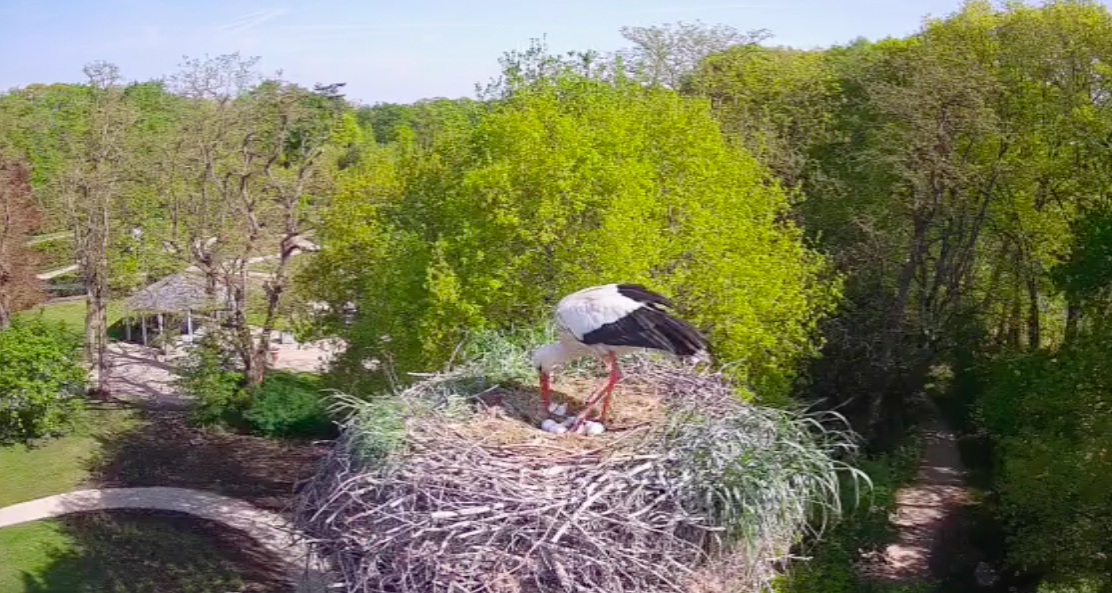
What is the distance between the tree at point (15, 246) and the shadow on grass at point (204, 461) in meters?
5.27

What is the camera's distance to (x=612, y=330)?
8.62 meters

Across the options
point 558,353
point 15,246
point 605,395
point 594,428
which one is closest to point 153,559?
point 558,353

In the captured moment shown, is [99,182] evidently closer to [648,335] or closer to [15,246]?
[15,246]

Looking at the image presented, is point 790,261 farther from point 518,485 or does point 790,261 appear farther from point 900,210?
point 518,485

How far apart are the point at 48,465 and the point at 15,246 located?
8.82m

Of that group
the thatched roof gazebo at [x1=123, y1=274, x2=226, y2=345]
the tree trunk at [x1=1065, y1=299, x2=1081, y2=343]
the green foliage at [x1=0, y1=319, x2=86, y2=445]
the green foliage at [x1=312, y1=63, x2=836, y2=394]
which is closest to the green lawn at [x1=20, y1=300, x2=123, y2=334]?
the thatched roof gazebo at [x1=123, y1=274, x2=226, y2=345]

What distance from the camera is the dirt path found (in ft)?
49.5

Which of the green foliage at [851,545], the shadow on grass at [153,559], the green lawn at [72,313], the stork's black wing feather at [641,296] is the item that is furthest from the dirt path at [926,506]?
the green lawn at [72,313]

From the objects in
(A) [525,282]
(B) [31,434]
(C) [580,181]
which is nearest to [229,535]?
(B) [31,434]

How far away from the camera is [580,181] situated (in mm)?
12945

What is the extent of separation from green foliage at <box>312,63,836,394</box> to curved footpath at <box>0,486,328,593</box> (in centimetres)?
437

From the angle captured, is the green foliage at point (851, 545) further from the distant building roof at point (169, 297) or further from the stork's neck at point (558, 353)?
the distant building roof at point (169, 297)

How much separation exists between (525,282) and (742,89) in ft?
33.9

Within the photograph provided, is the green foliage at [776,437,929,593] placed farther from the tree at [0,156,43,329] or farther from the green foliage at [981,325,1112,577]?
the tree at [0,156,43,329]
